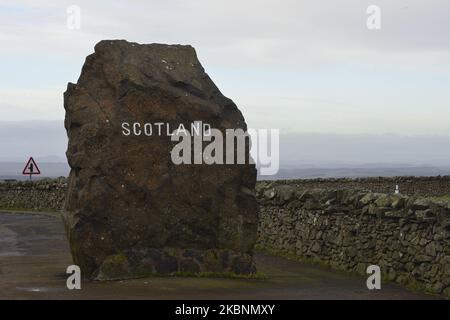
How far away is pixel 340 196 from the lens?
14.7 metres

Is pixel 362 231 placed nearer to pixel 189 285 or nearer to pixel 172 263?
pixel 172 263

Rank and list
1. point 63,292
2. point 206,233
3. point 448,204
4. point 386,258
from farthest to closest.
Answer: point 386,258, point 206,233, point 448,204, point 63,292

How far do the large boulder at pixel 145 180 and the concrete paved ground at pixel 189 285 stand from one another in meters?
A: 0.51

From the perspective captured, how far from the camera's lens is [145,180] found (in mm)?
11836

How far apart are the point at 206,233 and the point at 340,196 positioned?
3.68 metres

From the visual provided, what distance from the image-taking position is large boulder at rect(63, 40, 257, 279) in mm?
11625

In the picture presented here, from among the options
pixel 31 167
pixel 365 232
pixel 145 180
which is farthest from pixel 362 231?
pixel 31 167

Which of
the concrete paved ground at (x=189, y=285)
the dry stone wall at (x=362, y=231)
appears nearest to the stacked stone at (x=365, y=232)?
Answer: the dry stone wall at (x=362, y=231)

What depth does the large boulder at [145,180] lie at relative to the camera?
11.6 m

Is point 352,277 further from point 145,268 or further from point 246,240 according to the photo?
point 145,268

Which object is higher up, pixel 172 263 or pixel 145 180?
pixel 145 180

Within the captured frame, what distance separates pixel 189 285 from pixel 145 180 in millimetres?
1865

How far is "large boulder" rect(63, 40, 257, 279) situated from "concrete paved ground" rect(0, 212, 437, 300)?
1.69ft
